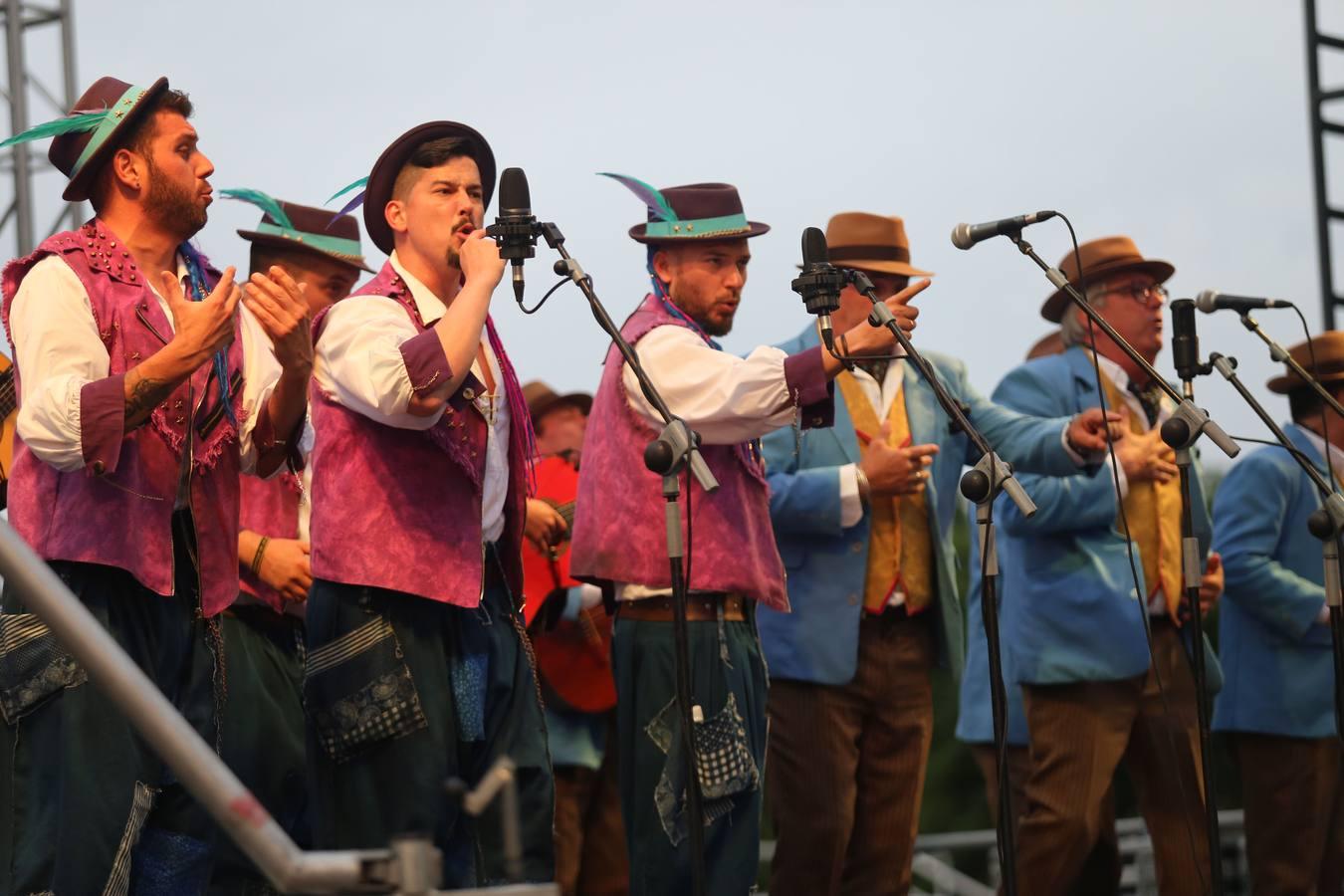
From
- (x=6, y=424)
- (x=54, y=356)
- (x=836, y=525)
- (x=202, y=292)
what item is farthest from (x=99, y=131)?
(x=836, y=525)

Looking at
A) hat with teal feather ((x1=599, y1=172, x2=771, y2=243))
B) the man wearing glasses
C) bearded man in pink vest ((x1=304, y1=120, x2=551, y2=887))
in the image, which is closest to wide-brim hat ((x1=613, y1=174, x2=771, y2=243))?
hat with teal feather ((x1=599, y1=172, x2=771, y2=243))

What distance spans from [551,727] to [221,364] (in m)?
3.12

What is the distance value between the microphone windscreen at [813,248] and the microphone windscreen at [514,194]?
2.33ft

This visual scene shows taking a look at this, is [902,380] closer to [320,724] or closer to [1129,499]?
[1129,499]

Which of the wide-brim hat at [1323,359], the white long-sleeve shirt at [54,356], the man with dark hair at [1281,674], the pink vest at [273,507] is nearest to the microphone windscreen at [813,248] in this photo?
the white long-sleeve shirt at [54,356]

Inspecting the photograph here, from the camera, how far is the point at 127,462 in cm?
399

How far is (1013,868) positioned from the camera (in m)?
4.54

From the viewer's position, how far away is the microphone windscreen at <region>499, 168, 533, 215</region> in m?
4.28

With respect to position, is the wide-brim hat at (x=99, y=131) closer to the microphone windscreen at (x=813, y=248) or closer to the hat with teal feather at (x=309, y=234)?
the microphone windscreen at (x=813, y=248)

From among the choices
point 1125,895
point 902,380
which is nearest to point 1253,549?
point 902,380

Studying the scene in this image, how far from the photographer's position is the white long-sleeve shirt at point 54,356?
3.82 metres

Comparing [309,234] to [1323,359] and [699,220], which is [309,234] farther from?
[1323,359]

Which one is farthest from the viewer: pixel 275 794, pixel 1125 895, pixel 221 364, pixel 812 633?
pixel 1125 895

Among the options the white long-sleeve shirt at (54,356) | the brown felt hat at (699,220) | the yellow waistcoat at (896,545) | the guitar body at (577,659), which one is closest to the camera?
the white long-sleeve shirt at (54,356)
